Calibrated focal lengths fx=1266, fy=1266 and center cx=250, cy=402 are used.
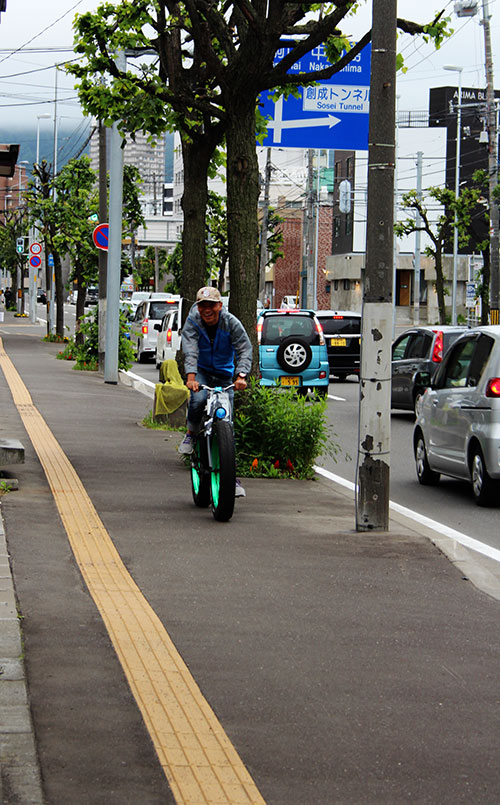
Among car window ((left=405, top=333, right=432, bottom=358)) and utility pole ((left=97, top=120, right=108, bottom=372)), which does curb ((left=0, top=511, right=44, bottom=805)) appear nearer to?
car window ((left=405, top=333, right=432, bottom=358))

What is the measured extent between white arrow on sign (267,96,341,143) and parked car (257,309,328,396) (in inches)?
134

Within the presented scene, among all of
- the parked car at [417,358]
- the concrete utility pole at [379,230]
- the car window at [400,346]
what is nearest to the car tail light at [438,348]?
the parked car at [417,358]

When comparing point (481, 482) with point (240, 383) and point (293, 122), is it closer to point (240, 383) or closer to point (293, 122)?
point (240, 383)

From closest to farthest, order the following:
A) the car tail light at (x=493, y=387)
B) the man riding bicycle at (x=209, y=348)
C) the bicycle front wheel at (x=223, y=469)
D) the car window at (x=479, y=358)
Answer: the bicycle front wheel at (x=223, y=469)
the man riding bicycle at (x=209, y=348)
the car tail light at (x=493, y=387)
the car window at (x=479, y=358)

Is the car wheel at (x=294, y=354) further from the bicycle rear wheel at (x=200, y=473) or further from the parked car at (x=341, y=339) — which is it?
the bicycle rear wheel at (x=200, y=473)

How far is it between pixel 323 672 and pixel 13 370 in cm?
2327

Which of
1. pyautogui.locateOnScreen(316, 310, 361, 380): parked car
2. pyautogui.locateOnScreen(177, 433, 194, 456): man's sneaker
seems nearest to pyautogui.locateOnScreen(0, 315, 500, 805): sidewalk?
pyautogui.locateOnScreen(177, 433, 194, 456): man's sneaker

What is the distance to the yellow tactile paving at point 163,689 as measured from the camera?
4.09 m

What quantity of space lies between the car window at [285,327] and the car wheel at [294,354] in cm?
142

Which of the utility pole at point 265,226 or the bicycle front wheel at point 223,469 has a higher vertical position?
the utility pole at point 265,226

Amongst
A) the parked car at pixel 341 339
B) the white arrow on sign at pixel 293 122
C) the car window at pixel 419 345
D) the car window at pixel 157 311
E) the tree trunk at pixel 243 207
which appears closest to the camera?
the tree trunk at pixel 243 207

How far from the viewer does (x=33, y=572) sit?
23.8 ft

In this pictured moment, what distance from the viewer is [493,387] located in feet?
37.5

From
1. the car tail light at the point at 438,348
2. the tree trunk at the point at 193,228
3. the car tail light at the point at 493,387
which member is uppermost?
the tree trunk at the point at 193,228
